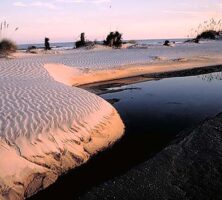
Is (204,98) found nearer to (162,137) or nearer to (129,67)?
(162,137)

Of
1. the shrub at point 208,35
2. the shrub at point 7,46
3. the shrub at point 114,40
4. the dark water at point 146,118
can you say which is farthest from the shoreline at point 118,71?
the shrub at point 208,35

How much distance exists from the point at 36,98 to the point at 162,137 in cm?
273

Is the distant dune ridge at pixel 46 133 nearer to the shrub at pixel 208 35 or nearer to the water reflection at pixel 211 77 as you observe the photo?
the water reflection at pixel 211 77

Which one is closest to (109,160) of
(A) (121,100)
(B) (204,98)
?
(A) (121,100)

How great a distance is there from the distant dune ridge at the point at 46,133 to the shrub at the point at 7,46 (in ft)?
41.5

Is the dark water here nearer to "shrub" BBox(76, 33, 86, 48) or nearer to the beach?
the beach

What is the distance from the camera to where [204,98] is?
1089 centimetres

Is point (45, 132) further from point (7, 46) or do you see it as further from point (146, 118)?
point (7, 46)

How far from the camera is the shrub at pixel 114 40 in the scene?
1314 inches

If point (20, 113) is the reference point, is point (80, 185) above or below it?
below

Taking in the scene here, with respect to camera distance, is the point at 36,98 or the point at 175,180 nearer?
the point at 175,180

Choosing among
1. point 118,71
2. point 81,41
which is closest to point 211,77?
point 118,71

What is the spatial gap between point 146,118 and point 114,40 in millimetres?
25467

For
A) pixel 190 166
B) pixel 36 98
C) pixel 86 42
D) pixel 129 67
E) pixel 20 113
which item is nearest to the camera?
pixel 190 166
